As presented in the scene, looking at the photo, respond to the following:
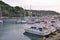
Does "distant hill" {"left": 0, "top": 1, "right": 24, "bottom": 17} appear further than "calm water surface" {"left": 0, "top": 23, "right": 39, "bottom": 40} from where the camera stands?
Yes

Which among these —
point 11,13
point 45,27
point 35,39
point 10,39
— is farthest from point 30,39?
point 11,13

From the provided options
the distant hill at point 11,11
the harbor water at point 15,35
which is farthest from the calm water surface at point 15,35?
the distant hill at point 11,11

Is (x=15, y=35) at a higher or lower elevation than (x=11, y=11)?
higher

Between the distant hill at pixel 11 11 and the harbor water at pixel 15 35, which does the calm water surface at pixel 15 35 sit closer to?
the harbor water at pixel 15 35

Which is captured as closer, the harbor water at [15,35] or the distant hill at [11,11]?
the harbor water at [15,35]

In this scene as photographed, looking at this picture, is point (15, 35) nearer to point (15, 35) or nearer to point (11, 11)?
point (15, 35)

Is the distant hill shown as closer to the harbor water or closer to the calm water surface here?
the harbor water

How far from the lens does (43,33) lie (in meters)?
23.0

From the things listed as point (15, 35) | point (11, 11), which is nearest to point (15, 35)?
point (15, 35)

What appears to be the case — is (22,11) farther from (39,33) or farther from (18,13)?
(39,33)

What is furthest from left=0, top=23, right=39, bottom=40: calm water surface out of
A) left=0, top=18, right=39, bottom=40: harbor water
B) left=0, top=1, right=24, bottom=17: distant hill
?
left=0, top=1, right=24, bottom=17: distant hill

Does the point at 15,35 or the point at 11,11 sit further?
the point at 11,11

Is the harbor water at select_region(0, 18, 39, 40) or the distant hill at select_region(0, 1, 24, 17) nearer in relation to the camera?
the harbor water at select_region(0, 18, 39, 40)

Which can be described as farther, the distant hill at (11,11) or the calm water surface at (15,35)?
the distant hill at (11,11)
